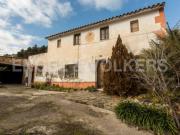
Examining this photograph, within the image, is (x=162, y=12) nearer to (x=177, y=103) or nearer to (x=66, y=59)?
(x=177, y=103)

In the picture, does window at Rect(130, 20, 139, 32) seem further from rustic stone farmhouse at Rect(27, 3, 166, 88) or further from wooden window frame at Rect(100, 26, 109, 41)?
wooden window frame at Rect(100, 26, 109, 41)

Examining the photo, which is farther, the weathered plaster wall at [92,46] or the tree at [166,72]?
the weathered plaster wall at [92,46]

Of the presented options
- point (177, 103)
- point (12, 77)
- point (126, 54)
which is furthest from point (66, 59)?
point (12, 77)

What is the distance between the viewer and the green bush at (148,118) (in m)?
5.83

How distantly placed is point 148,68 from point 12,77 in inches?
853

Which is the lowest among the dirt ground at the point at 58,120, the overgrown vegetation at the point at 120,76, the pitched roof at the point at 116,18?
the dirt ground at the point at 58,120

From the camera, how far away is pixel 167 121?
19.5 ft

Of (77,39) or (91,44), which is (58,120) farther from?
(77,39)

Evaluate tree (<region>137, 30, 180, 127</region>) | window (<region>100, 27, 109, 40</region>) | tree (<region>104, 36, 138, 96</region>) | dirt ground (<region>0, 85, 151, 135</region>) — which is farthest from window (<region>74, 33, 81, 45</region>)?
dirt ground (<region>0, 85, 151, 135</region>)

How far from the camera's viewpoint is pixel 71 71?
49.8 feet

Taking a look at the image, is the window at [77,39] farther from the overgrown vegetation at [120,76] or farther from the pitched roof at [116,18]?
the overgrown vegetation at [120,76]

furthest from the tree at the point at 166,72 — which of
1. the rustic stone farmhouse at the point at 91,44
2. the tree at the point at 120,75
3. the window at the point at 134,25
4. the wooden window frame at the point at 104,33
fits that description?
the wooden window frame at the point at 104,33

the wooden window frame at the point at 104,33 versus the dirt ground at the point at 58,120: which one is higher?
the wooden window frame at the point at 104,33

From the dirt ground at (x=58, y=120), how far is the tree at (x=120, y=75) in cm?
267
